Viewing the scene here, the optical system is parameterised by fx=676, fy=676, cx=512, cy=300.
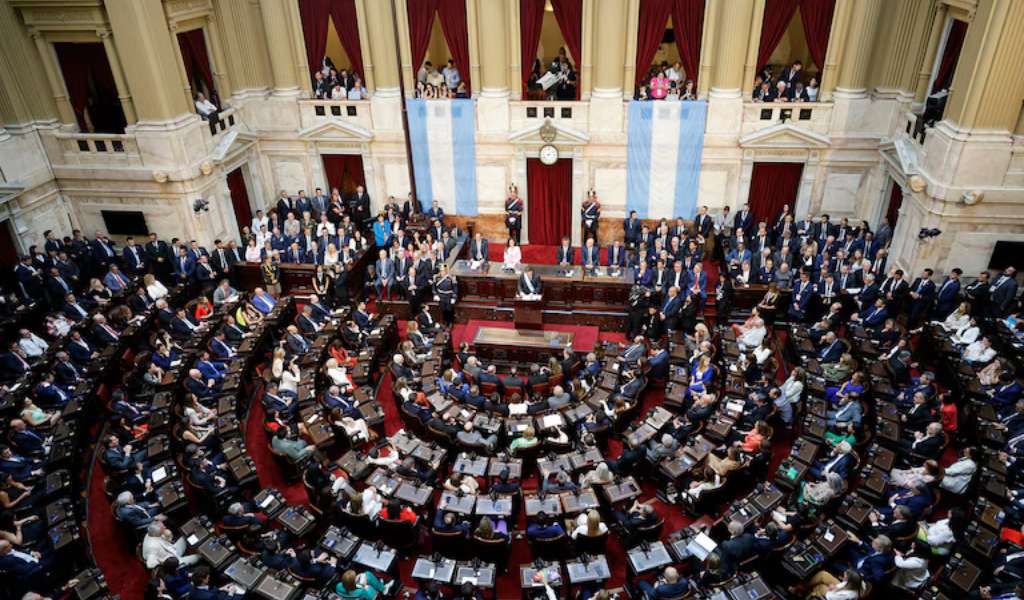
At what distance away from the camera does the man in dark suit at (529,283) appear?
16.6 m

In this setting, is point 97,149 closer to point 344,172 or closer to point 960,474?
point 344,172

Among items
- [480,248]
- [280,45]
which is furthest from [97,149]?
[480,248]

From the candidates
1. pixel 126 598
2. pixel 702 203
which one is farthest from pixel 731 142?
pixel 126 598

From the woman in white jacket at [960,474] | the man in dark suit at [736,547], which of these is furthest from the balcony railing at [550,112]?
the man in dark suit at [736,547]

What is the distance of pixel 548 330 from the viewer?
16.9m

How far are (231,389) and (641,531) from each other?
8614 mm

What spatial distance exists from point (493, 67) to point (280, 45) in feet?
21.6

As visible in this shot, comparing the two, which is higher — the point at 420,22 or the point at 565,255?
the point at 420,22

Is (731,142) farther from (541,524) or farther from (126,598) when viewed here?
(126,598)

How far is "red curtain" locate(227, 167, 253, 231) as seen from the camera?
20.9 metres

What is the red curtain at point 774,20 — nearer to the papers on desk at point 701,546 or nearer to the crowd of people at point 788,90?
the crowd of people at point 788,90

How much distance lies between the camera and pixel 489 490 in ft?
38.3

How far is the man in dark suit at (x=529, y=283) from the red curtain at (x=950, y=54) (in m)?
11.0

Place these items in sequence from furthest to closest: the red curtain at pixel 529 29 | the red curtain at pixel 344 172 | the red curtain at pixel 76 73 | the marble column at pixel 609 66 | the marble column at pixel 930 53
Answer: the red curtain at pixel 344 172
the red curtain at pixel 529 29
the marble column at pixel 609 66
the red curtain at pixel 76 73
the marble column at pixel 930 53
